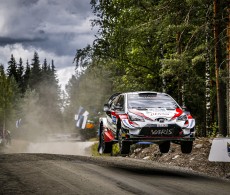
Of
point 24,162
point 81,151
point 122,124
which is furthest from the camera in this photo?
point 81,151

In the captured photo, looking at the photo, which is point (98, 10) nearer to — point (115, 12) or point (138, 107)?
point (115, 12)

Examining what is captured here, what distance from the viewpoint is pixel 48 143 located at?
5144 cm

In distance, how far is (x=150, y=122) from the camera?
12.1 meters

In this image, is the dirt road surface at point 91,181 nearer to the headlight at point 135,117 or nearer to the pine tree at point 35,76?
the headlight at point 135,117

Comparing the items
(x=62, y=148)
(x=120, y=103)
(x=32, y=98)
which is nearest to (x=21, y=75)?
(x=32, y=98)

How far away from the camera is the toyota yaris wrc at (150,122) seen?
39.5 ft

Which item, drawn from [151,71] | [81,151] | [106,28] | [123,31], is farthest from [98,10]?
[81,151]

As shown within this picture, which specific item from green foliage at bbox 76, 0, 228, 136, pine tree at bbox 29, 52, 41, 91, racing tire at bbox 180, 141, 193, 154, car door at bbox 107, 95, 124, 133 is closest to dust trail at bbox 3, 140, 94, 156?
Answer: green foliage at bbox 76, 0, 228, 136

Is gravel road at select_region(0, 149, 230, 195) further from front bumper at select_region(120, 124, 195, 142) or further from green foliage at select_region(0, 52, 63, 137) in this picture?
green foliage at select_region(0, 52, 63, 137)

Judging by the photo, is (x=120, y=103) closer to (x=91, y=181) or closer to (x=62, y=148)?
(x=91, y=181)

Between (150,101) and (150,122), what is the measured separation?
110 cm

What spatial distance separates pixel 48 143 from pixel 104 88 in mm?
14240

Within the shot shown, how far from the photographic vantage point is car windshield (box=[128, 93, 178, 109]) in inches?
504

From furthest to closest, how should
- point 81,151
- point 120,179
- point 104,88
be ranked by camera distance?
point 104,88, point 81,151, point 120,179
